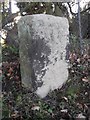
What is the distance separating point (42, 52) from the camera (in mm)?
3605

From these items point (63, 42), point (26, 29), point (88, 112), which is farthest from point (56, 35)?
point (88, 112)

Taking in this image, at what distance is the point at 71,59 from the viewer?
4.36m

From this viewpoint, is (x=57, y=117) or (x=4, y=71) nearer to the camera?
(x=57, y=117)

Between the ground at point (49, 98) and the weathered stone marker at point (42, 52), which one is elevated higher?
the weathered stone marker at point (42, 52)

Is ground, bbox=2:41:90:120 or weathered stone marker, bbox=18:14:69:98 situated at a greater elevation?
weathered stone marker, bbox=18:14:69:98

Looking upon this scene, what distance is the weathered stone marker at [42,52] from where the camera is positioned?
3.54m

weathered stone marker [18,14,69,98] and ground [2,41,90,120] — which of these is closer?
ground [2,41,90,120]

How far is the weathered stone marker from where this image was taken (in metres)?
3.54

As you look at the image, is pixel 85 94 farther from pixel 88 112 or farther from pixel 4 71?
pixel 4 71

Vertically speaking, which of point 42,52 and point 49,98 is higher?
point 42,52

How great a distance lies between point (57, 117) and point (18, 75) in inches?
39.7

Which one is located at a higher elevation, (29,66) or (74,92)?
(29,66)

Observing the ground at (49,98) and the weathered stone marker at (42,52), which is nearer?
the ground at (49,98)

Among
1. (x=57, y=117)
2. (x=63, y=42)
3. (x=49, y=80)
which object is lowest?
(x=57, y=117)
